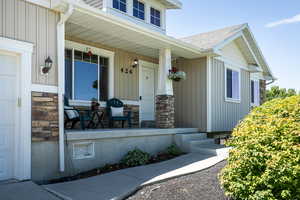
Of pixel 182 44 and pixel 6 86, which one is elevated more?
pixel 182 44

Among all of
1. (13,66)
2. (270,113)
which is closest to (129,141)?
(13,66)

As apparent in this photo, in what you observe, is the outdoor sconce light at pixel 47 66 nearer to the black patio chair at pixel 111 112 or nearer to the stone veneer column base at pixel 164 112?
the black patio chair at pixel 111 112

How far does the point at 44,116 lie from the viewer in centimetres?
459

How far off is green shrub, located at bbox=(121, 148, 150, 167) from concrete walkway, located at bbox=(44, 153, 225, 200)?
0.97ft

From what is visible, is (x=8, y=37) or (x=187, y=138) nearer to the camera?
(x=8, y=37)

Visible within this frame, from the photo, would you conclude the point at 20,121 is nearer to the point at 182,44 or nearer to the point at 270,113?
the point at 270,113

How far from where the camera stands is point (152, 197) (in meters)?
3.75

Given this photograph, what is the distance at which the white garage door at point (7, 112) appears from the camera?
13.8ft

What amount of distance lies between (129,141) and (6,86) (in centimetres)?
286

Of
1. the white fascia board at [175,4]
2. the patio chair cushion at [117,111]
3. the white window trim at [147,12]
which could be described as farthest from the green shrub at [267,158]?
the white fascia board at [175,4]

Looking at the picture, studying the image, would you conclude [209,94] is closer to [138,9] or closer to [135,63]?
[135,63]

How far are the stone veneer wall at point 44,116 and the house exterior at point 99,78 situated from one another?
0.06 ft

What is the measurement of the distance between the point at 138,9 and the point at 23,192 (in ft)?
23.3

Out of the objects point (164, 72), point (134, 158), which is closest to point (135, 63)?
point (164, 72)
